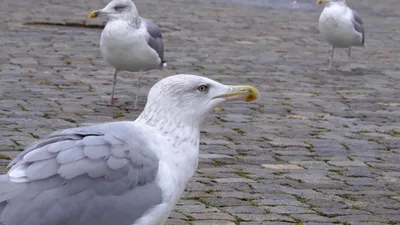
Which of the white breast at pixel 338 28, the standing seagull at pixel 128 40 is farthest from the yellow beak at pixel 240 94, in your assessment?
the white breast at pixel 338 28

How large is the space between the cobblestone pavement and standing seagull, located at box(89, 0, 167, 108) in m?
0.39

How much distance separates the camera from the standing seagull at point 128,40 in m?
8.88

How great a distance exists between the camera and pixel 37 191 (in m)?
3.73

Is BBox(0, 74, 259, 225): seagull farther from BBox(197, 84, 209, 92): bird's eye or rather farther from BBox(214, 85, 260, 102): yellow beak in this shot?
BBox(214, 85, 260, 102): yellow beak

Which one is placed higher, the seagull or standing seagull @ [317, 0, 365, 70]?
the seagull

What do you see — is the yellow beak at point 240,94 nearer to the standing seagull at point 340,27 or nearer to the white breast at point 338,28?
the standing seagull at point 340,27

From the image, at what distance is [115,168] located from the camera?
3.87 meters

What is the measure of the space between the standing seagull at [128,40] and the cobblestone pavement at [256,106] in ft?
1.28

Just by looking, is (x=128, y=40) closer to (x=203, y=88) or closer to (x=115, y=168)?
A: (x=203, y=88)

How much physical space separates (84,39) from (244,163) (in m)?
6.53

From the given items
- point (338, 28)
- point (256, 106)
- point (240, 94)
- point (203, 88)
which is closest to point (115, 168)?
point (203, 88)

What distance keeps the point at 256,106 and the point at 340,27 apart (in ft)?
11.9

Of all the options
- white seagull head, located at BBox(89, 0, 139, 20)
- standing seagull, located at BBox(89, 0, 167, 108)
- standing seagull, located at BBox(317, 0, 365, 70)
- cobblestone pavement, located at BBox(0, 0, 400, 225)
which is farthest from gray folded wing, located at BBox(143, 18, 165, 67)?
standing seagull, located at BBox(317, 0, 365, 70)

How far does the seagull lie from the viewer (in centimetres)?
375
